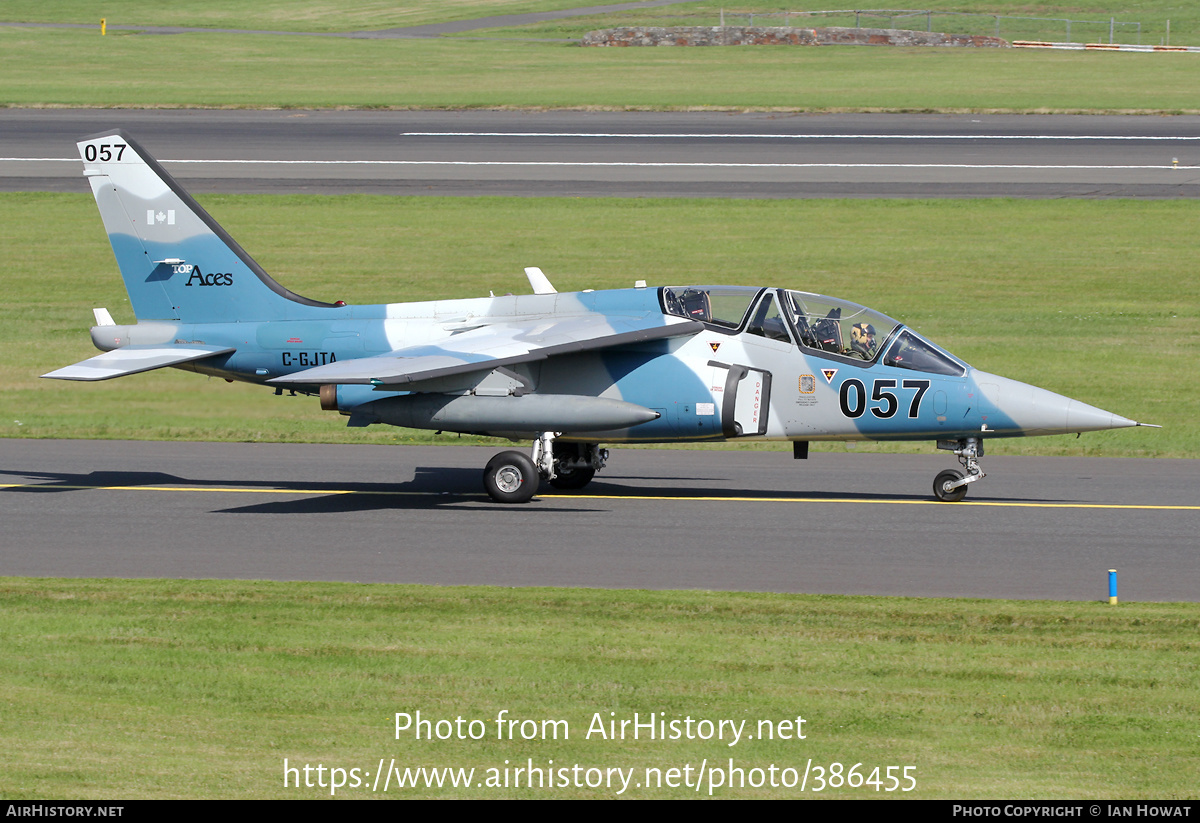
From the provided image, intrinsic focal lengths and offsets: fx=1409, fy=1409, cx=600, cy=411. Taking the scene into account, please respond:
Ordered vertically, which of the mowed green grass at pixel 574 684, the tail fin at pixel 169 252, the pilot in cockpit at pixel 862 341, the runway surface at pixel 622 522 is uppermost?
the tail fin at pixel 169 252

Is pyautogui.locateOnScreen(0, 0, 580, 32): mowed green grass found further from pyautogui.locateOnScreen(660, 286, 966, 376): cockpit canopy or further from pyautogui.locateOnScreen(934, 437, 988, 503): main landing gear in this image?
pyautogui.locateOnScreen(934, 437, 988, 503): main landing gear

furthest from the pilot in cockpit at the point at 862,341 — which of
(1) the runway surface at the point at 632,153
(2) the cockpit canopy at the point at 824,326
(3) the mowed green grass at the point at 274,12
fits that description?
(3) the mowed green grass at the point at 274,12

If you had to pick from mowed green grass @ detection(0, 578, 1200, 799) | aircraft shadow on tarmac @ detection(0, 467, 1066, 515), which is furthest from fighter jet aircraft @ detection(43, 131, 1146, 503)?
mowed green grass @ detection(0, 578, 1200, 799)

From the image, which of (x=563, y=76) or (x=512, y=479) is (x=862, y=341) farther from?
(x=563, y=76)

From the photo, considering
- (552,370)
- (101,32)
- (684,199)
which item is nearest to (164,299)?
(552,370)

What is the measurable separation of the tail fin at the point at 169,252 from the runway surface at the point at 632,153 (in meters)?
19.7

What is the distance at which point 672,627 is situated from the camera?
40.8 feet

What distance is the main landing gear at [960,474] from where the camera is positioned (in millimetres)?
17547

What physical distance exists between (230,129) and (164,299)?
30875 millimetres

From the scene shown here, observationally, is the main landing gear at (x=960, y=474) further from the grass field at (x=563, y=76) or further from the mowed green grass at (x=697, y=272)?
the grass field at (x=563, y=76)

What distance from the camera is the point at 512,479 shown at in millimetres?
18141

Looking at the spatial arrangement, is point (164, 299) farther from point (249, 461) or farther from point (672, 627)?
point (672, 627)

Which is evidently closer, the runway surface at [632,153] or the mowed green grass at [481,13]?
the runway surface at [632,153]
